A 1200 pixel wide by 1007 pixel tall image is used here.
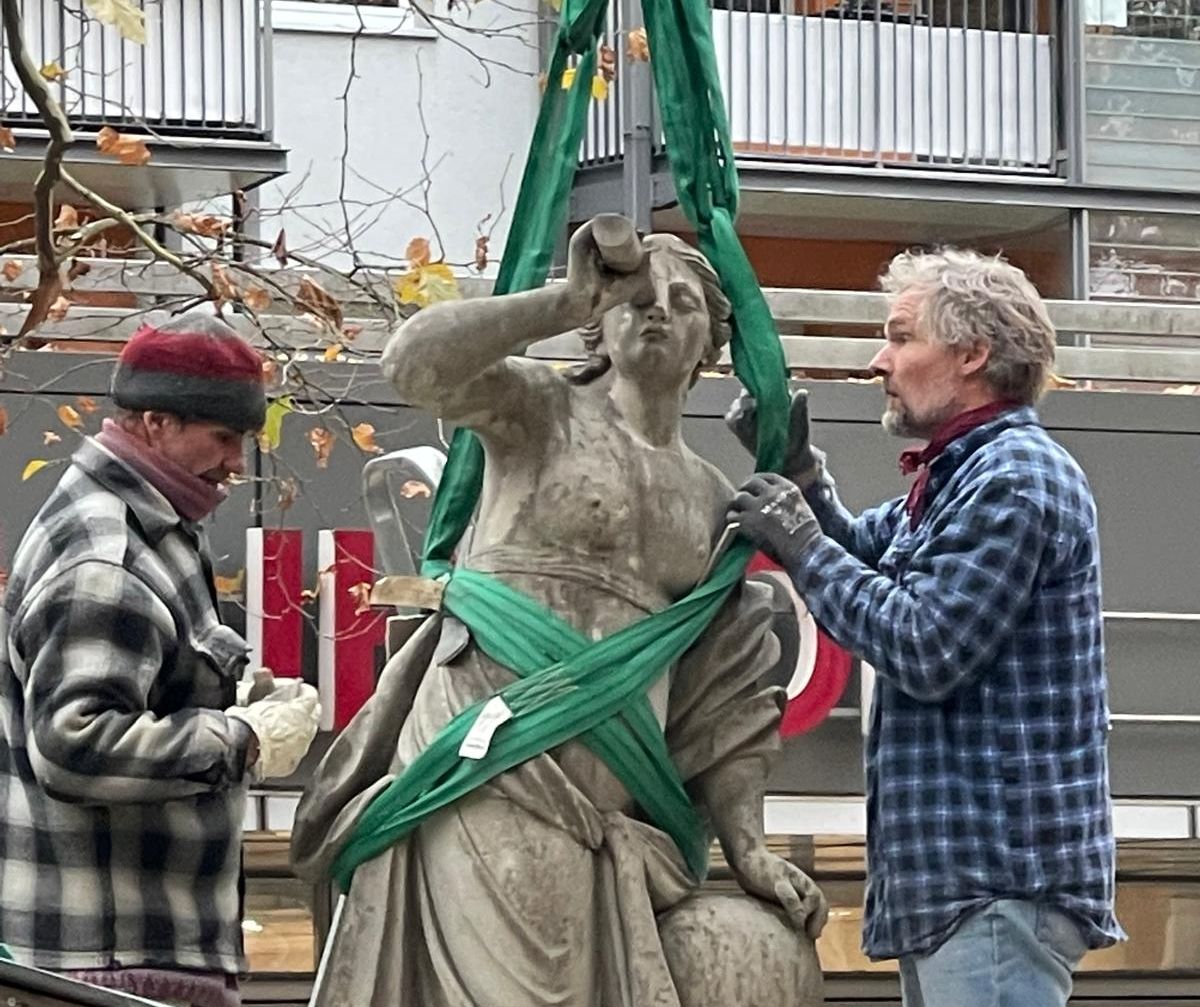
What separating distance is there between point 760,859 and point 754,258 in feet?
44.3

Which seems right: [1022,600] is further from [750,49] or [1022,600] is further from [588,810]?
→ [750,49]

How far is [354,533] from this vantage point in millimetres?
12227

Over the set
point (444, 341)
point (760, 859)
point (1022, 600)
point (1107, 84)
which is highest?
point (1107, 84)

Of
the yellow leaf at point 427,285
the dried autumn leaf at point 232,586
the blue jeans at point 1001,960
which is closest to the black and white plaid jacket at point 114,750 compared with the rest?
the blue jeans at point 1001,960

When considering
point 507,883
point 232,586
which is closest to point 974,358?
point 507,883

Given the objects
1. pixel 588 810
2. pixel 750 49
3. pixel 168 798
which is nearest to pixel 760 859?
pixel 588 810

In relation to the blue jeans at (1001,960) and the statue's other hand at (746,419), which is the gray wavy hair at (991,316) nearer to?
the statue's other hand at (746,419)

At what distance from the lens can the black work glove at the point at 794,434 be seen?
6.16 metres

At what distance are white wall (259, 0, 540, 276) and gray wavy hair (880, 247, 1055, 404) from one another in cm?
1052

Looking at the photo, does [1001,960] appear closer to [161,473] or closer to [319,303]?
[161,473]

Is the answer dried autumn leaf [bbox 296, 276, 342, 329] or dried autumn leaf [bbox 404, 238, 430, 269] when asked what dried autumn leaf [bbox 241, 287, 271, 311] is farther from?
dried autumn leaf [bbox 404, 238, 430, 269]

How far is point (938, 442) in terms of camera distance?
245 inches

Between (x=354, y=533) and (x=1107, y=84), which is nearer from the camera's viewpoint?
(x=354, y=533)

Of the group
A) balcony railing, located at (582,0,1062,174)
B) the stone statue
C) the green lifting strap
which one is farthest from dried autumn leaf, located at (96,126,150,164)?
balcony railing, located at (582,0,1062,174)
